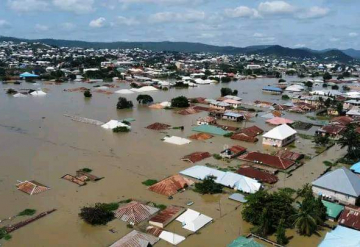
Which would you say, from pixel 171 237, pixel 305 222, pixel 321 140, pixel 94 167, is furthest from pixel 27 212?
pixel 321 140

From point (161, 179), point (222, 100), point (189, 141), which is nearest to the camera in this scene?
point (161, 179)

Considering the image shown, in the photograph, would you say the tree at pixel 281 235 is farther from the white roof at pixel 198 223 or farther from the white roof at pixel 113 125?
the white roof at pixel 113 125

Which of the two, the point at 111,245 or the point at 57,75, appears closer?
the point at 111,245

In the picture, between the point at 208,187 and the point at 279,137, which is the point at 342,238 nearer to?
the point at 208,187

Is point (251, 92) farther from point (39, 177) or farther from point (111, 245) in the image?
point (111, 245)

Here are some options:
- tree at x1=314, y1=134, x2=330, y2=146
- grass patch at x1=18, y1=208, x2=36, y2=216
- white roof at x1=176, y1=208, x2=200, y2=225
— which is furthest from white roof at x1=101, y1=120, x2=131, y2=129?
white roof at x1=176, y1=208, x2=200, y2=225

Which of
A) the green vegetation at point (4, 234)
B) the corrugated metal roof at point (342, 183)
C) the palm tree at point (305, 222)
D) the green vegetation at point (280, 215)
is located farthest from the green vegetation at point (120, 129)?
the palm tree at point (305, 222)

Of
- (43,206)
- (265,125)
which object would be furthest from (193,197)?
(265,125)

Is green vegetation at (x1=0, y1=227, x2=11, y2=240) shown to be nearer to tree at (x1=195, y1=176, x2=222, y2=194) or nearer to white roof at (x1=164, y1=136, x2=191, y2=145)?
tree at (x1=195, y1=176, x2=222, y2=194)
